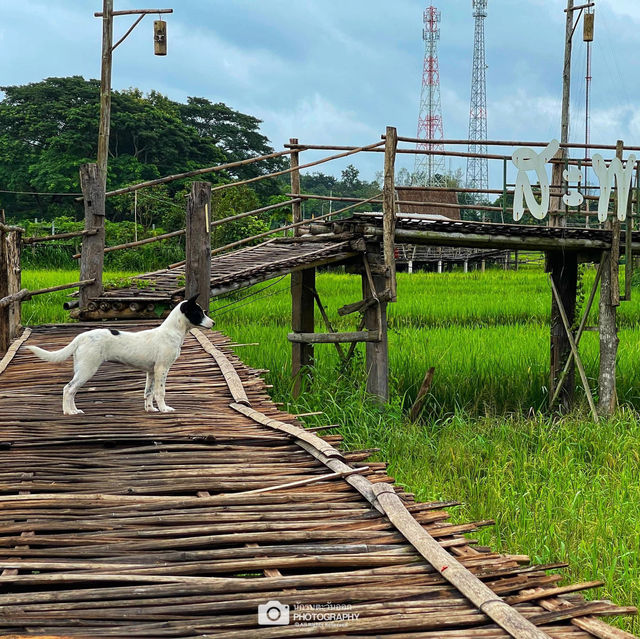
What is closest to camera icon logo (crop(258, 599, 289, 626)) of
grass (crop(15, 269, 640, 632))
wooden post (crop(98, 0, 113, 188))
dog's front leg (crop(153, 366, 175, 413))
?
grass (crop(15, 269, 640, 632))

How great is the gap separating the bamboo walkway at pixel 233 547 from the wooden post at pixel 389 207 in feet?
14.2

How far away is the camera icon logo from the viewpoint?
2277mm

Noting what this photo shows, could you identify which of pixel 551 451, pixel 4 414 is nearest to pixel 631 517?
pixel 551 451

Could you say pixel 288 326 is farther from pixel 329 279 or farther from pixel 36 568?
pixel 36 568

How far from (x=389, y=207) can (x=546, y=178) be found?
1.57 m

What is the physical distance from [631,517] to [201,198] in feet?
13.7

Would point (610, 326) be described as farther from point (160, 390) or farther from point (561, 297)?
point (160, 390)

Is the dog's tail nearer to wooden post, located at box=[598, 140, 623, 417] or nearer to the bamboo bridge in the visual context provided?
the bamboo bridge

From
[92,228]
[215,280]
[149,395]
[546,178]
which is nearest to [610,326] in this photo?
[546,178]

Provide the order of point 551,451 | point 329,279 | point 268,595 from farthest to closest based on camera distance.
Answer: point 329,279 < point 551,451 < point 268,595

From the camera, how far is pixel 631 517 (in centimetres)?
523

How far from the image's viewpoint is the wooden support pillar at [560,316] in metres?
9.92

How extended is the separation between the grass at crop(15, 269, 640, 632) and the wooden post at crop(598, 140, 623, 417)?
307 millimetres

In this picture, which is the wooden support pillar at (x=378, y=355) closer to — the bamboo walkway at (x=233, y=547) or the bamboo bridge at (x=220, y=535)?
the bamboo bridge at (x=220, y=535)
